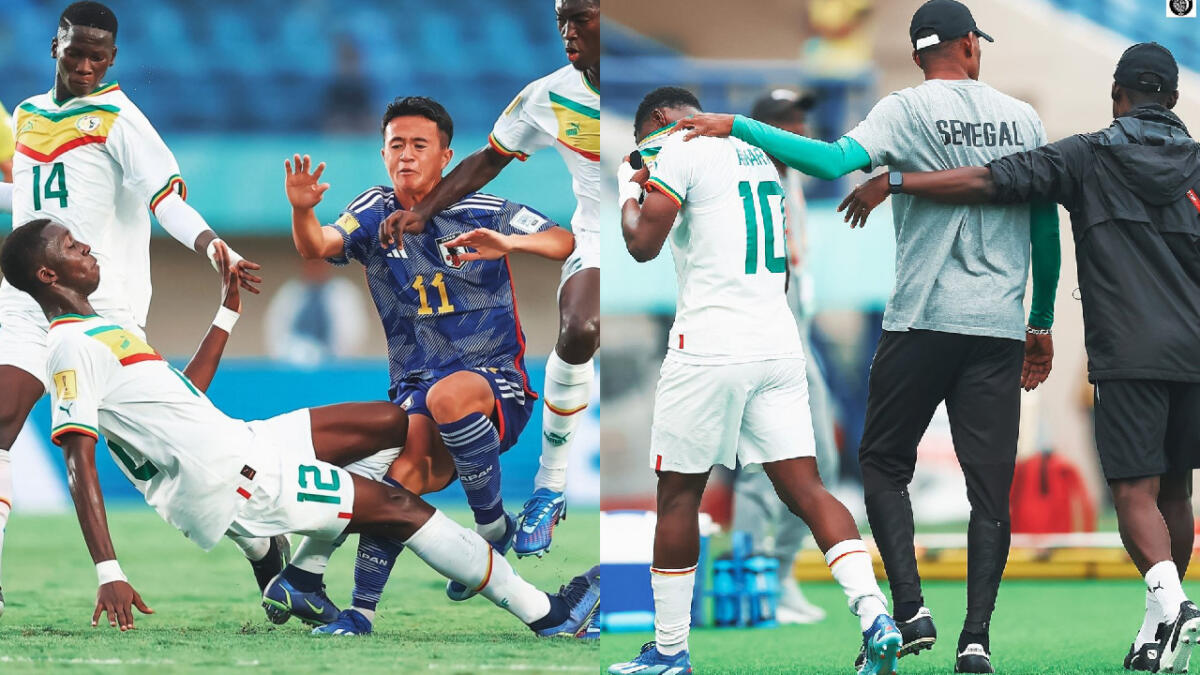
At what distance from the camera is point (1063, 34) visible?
9.51 metres

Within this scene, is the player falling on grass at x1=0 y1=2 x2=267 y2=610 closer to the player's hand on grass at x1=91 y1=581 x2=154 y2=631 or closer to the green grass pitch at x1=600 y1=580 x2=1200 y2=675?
the player's hand on grass at x1=91 y1=581 x2=154 y2=631

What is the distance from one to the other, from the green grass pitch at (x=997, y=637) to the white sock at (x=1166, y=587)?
194 millimetres

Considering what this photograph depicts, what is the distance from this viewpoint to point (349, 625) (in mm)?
4691

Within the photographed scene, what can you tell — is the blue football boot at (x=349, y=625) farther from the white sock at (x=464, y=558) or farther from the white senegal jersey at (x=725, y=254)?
the white senegal jersey at (x=725, y=254)

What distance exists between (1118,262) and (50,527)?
6.79 metres

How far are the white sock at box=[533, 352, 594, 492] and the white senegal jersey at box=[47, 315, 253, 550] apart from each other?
54.6 inches

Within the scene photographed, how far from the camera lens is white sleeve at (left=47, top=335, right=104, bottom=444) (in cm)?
407

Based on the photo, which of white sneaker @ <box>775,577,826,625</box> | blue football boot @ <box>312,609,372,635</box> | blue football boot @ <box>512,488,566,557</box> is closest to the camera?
blue football boot @ <box>312,609,372,635</box>

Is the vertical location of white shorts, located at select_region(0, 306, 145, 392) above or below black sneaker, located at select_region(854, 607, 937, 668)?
above

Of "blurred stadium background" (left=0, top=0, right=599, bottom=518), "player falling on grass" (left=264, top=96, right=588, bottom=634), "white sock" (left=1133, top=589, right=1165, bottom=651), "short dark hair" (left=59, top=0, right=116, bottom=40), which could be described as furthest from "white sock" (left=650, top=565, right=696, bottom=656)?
"blurred stadium background" (left=0, top=0, right=599, bottom=518)

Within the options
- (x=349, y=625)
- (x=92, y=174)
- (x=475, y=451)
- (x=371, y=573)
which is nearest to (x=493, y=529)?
(x=475, y=451)

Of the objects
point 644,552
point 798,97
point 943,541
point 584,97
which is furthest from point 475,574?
point 943,541

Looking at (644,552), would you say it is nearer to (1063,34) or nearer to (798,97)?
(798,97)

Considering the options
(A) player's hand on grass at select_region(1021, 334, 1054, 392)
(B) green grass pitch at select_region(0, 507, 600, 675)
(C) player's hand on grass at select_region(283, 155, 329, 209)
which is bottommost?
(B) green grass pitch at select_region(0, 507, 600, 675)
